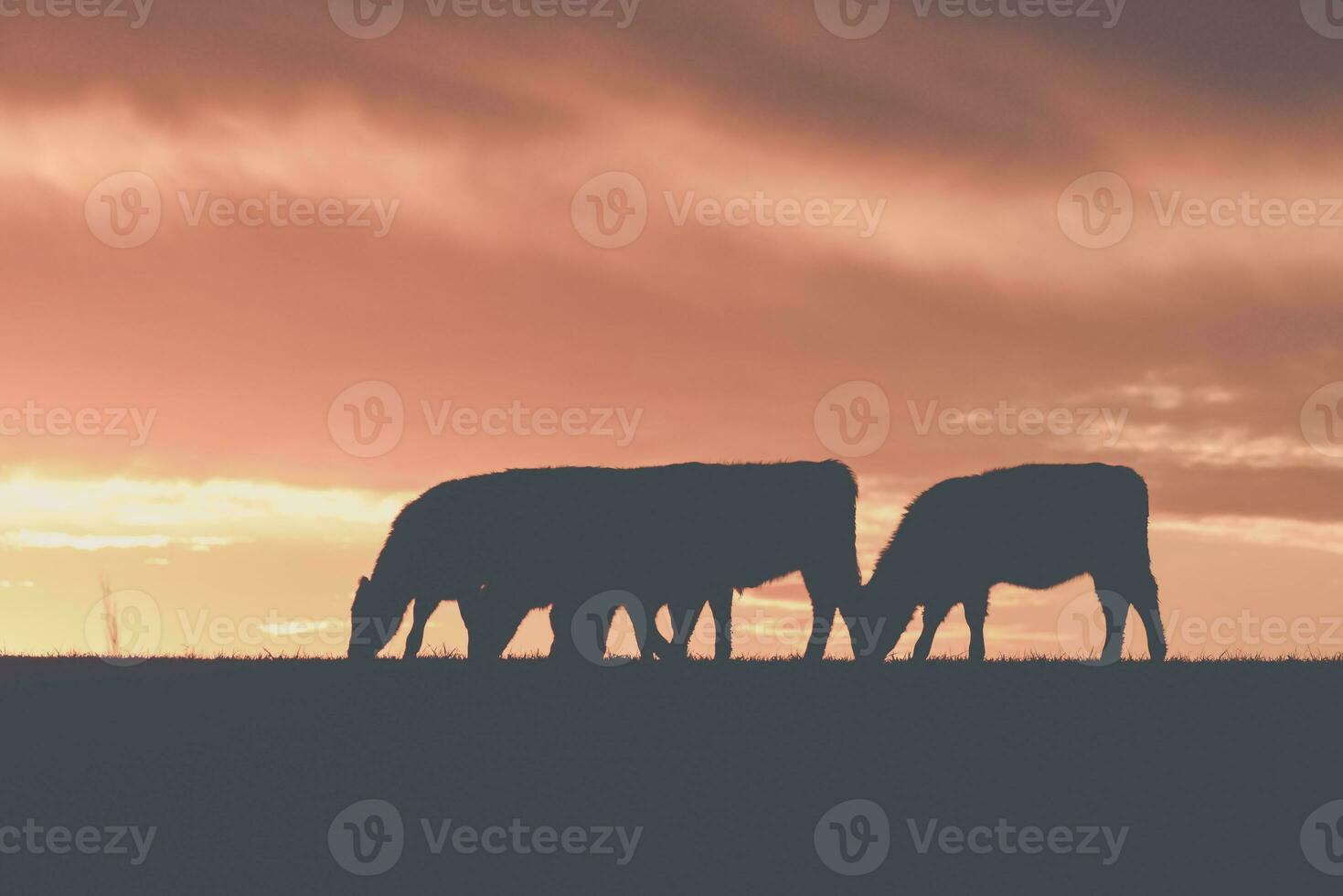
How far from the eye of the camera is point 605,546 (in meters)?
25.8

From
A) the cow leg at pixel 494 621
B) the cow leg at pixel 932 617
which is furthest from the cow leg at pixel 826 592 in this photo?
the cow leg at pixel 494 621

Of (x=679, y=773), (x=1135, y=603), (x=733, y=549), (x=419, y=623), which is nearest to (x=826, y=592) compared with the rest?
(x=733, y=549)

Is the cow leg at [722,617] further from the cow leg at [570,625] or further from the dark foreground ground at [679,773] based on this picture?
the dark foreground ground at [679,773]

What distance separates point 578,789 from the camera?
15.8 metres

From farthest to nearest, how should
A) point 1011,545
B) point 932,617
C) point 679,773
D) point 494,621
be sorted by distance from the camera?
point 1011,545, point 932,617, point 494,621, point 679,773

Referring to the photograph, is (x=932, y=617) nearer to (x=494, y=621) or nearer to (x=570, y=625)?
(x=570, y=625)

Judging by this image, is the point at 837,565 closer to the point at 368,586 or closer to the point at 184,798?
the point at 368,586

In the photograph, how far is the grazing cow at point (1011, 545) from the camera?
26.3 m

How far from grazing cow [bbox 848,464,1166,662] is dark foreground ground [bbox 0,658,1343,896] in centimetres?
588

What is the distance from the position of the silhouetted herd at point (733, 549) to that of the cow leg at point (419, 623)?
32mm

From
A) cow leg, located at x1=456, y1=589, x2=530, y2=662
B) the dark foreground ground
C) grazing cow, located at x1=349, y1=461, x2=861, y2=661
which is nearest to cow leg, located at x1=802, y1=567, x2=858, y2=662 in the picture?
grazing cow, located at x1=349, y1=461, x2=861, y2=661

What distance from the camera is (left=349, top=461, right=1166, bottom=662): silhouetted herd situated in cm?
2559

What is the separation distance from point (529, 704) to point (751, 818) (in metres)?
3.98

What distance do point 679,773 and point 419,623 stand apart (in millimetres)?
10662
